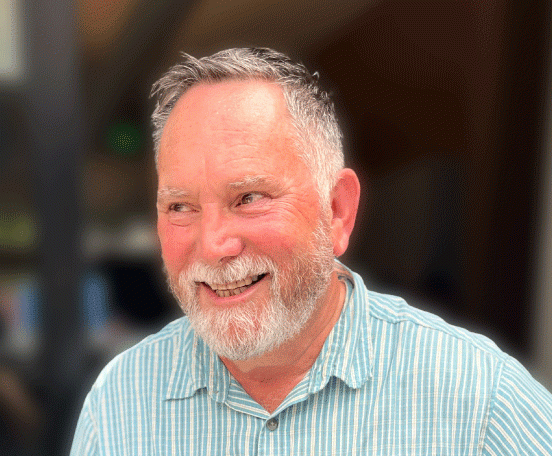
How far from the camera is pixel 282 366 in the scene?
4.83 ft

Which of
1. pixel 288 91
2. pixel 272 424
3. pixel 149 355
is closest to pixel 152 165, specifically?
pixel 149 355

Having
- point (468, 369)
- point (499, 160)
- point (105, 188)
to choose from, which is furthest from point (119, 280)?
point (499, 160)

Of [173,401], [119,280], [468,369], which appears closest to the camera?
[468,369]

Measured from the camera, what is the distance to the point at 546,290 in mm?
2531

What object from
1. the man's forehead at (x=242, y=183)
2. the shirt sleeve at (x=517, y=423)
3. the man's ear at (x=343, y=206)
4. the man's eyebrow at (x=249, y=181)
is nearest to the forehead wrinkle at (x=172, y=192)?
the man's forehead at (x=242, y=183)

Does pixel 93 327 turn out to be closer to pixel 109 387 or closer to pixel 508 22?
pixel 109 387

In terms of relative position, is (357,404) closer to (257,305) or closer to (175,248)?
(257,305)

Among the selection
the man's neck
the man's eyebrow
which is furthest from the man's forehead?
the man's neck

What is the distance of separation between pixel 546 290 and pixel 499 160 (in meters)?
0.65

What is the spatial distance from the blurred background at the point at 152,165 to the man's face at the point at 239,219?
1064mm

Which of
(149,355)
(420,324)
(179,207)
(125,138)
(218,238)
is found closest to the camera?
(218,238)

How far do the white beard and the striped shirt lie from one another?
0.15 metres

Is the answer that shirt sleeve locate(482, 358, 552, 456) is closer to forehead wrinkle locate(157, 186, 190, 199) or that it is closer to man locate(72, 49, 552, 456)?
man locate(72, 49, 552, 456)

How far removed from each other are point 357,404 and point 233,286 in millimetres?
440
